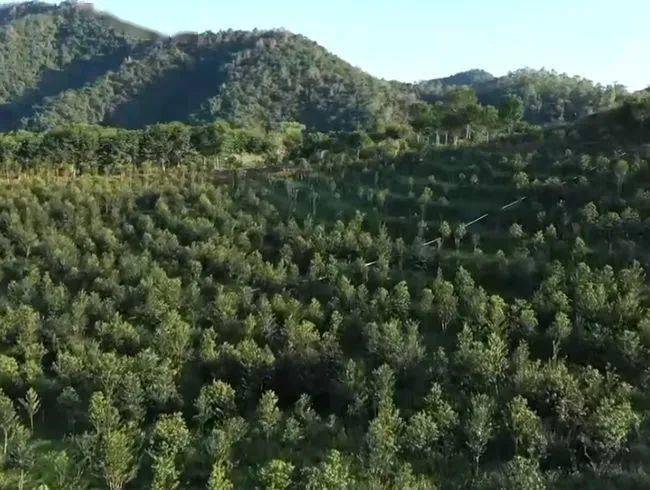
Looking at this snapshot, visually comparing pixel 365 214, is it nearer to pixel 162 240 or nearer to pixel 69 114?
pixel 162 240

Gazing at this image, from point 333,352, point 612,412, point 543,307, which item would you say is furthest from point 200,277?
point 612,412

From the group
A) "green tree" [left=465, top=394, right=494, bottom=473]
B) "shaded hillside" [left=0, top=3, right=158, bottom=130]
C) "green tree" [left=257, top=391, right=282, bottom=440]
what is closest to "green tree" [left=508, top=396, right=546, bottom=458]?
"green tree" [left=465, top=394, right=494, bottom=473]

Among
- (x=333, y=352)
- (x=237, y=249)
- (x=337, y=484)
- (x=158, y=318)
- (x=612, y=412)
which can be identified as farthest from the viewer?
(x=237, y=249)

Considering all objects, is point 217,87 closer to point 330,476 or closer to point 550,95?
point 550,95

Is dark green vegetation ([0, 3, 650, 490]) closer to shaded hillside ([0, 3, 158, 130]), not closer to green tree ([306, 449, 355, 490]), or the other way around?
green tree ([306, 449, 355, 490])

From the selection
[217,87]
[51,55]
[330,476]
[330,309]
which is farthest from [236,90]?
[330,476]
